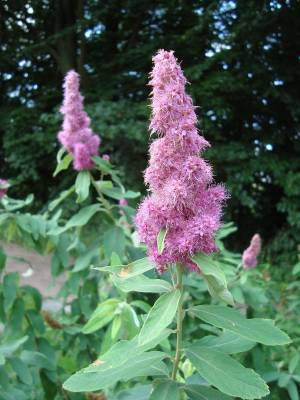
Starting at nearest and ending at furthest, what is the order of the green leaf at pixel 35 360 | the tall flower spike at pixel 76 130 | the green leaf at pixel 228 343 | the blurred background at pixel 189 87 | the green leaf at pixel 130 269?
1. the green leaf at pixel 130 269
2. the green leaf at pixel 228 343
3. the green leaf at pixel 35 360
4. the tall flower spike at pixel 76 130
5. the blurred background at pixel 189 87

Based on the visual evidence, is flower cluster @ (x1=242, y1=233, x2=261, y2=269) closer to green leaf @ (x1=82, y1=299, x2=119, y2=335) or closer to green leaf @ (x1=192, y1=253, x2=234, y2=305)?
green leaf @ (x1=82, y1=299, x2=119, y2=335)

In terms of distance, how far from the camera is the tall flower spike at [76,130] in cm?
232

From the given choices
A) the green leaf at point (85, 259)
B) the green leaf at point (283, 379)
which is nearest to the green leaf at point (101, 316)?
the green leaf at point (85, 259)

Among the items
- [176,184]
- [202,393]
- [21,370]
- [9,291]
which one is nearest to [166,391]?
[202,393]

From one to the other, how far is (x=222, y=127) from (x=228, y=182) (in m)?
1.03

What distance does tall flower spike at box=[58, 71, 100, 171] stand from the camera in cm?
232

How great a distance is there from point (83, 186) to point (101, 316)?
81 cm

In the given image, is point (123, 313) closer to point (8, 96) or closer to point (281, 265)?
point (281, 265)

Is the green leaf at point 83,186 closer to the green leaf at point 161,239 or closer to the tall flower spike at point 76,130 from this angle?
the tall flower spike at point 76,130

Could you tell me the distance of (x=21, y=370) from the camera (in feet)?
5.86

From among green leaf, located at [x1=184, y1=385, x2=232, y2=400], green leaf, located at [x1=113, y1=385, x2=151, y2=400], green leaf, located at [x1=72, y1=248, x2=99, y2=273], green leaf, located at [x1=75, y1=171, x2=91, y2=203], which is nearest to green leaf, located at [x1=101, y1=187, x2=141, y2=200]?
green leaf, located at [x1=75, y1=171, x2=91, y2=203]

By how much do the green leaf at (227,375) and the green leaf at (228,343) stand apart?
0.11 m

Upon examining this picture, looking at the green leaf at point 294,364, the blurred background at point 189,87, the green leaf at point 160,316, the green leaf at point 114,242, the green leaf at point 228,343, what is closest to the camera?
the green leaf at point 160,316

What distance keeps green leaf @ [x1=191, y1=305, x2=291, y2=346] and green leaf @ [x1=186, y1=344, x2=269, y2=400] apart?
9 cm
